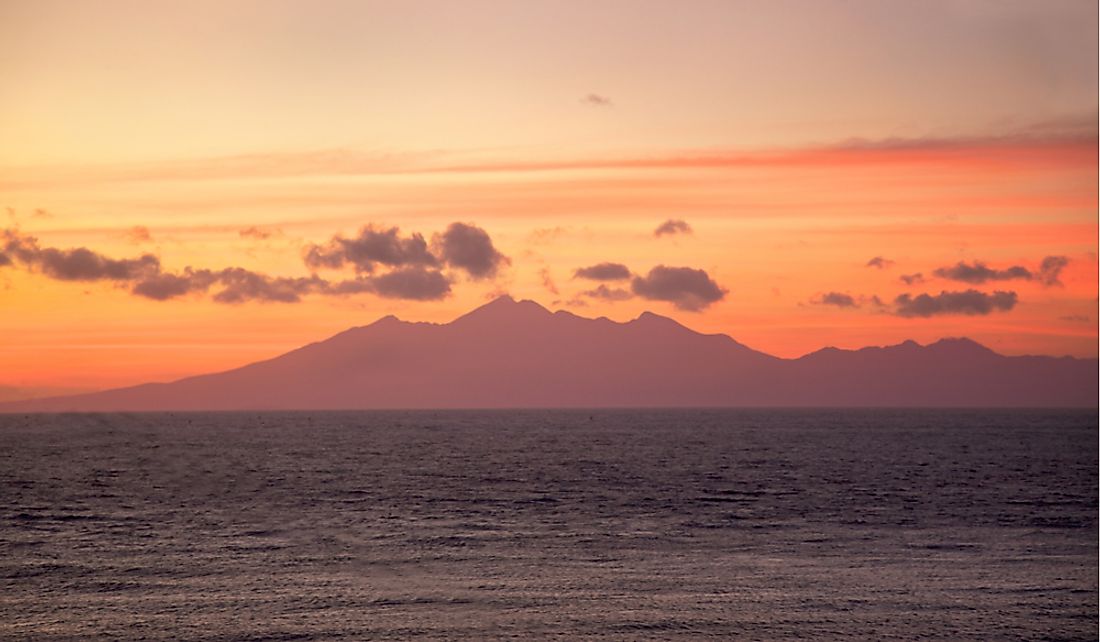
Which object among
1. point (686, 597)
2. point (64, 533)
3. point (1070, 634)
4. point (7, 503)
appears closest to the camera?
point (1070, 634)

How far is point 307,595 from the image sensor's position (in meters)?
69.8

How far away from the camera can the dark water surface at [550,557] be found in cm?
6238

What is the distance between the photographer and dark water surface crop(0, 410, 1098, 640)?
6238 cm

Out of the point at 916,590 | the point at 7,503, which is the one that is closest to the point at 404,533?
the point at 916,590

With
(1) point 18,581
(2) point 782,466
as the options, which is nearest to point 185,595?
(1) point 18,581

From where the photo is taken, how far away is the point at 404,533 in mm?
97250

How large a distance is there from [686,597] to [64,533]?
206 ft

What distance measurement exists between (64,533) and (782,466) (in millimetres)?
113520

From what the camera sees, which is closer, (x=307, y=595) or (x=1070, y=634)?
(x=1070, y=634)

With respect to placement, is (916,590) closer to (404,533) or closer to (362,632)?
(362,632)

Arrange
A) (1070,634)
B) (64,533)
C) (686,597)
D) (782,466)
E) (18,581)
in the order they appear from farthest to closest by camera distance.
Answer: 1. (782,466)
2. (64,533)
3. (18,581)
4. (686,597)
5. (1070,634)

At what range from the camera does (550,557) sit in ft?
272

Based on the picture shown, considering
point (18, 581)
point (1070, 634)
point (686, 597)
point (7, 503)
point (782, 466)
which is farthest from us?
point (782, 466)

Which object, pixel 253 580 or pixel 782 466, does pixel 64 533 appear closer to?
pixel 253 580
